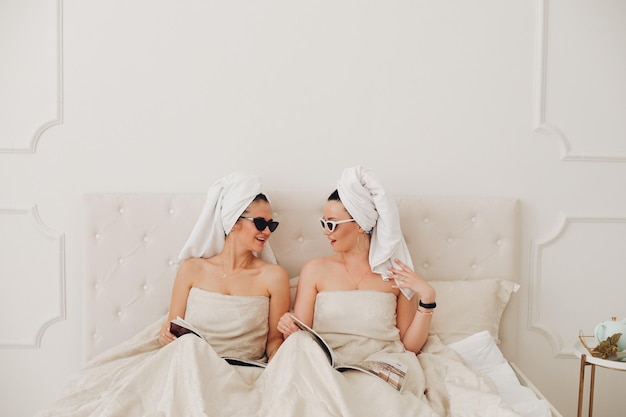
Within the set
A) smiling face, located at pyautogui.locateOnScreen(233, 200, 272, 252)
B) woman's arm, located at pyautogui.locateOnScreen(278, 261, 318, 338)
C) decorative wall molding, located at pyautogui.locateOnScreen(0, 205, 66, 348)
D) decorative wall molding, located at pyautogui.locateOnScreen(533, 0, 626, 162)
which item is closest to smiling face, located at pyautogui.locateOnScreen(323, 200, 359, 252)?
woman's arm, located at pyautogui.locateOnScreen(278, 261, 318, 338)

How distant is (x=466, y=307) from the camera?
2525 mm

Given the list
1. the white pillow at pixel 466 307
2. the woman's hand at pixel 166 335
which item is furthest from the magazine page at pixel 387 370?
the woman's hand at pixel 166 335

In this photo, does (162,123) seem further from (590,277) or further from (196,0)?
(590,277)

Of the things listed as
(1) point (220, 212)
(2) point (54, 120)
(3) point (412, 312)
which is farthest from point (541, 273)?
(2) point (54, 120)

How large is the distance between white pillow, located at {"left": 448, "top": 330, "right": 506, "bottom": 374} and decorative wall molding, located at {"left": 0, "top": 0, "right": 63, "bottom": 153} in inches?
90.0

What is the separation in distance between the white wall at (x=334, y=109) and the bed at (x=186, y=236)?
142mm

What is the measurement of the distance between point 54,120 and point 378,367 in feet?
6.68

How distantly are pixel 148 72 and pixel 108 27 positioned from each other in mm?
307

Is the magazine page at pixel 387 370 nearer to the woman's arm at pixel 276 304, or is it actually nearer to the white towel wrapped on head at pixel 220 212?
the woman's arm at pixel 276 304

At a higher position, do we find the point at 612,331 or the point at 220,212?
the point at 220,212

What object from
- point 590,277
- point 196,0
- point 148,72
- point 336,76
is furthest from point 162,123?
point 590,277

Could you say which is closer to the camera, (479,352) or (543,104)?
(479,352)

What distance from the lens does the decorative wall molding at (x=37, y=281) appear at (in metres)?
2.79

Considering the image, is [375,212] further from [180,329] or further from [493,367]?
[180,329]
